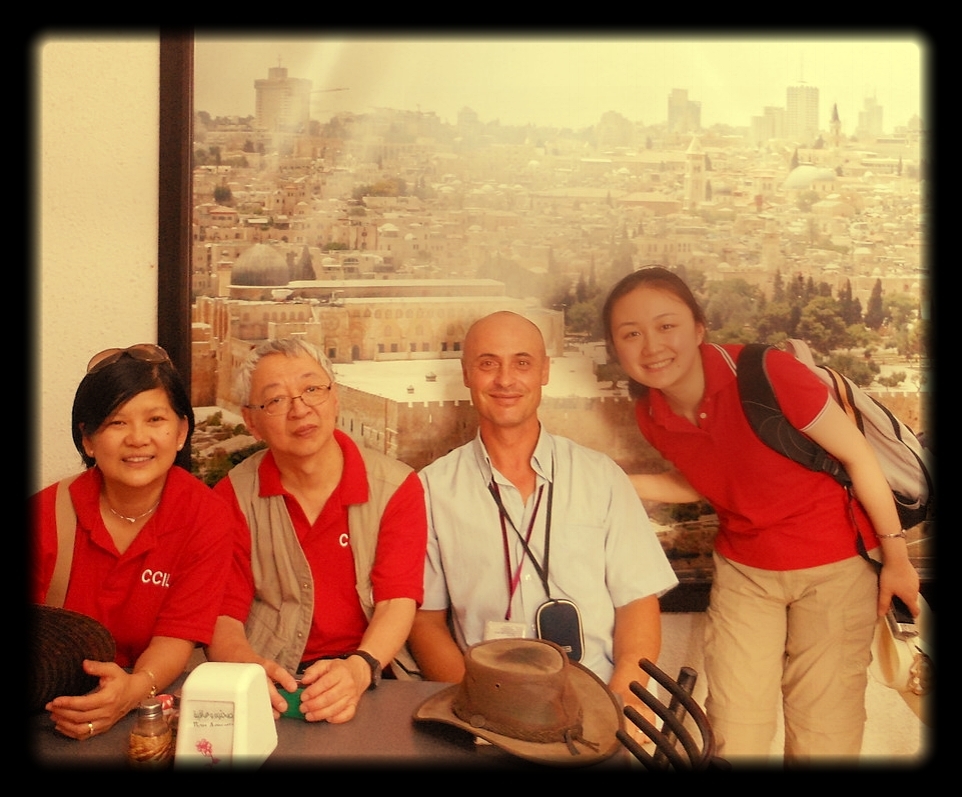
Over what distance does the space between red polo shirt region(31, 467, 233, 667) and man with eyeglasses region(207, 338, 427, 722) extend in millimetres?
207

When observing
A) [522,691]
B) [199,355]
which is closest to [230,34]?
[199,355]

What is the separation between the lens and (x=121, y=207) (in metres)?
2.71

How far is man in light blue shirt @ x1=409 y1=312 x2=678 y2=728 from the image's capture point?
8.25 feet

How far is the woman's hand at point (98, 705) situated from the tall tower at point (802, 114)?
239cm

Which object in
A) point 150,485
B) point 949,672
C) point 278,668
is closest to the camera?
point 278,668

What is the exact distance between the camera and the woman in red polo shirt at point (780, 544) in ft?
8.52

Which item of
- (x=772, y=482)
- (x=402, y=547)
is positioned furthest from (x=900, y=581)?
(x=402, y=547)

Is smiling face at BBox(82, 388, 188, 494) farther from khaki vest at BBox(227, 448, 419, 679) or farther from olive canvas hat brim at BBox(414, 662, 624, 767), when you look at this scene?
olive canvas hat brim at BBox(414, 662, 624, 767)

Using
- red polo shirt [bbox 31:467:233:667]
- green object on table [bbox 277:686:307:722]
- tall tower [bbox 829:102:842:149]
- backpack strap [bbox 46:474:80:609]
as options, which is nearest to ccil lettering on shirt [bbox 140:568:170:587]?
red polo shirt [bbox 31:467:233:667]

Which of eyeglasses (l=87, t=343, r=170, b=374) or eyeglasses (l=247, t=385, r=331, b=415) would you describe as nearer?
eyeglasses (l=87, t=343, r=170, b=374)

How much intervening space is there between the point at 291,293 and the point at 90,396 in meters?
0.76

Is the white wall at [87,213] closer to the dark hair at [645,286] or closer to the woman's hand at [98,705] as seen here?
the woman's hand at [98,705]

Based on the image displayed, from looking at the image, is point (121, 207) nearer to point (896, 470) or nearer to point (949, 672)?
point (896, 470)

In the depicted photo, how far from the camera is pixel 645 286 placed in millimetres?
2672
